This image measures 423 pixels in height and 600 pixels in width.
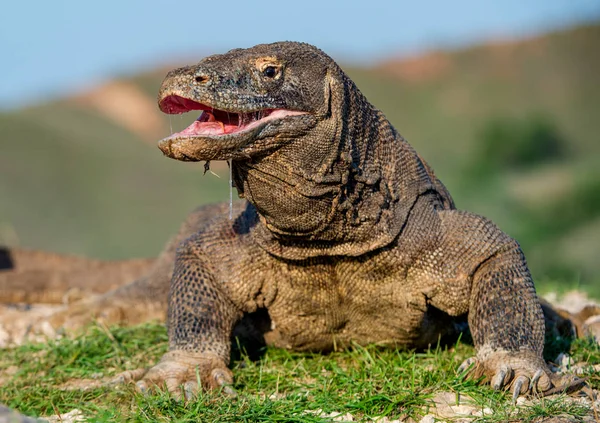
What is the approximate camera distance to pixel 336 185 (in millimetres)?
5414

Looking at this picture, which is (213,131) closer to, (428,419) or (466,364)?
(428,419)

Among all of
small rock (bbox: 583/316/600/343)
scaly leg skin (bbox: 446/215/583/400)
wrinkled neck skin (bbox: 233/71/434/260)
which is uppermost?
wrinkled neck skin (bbox: 233/71/434/260)

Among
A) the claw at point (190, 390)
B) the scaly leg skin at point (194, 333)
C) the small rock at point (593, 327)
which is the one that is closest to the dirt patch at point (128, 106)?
the small rock at point (593, 327)

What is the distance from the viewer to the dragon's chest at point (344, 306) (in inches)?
232

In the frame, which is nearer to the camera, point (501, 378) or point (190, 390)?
point (501, 378)

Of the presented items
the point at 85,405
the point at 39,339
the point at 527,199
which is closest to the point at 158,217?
the point at 527,199

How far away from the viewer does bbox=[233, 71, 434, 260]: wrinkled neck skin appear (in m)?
5.26

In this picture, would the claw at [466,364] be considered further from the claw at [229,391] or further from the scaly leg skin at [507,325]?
the claw at [229,391]

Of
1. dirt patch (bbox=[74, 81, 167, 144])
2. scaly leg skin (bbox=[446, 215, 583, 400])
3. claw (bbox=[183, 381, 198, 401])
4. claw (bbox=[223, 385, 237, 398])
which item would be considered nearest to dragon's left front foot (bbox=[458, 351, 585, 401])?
scaly leg skin (bbox=[446, 215, 583, 400])

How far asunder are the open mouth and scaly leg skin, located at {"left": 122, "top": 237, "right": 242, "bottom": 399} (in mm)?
1324

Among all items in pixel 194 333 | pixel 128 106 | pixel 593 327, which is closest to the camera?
pixel 194 333

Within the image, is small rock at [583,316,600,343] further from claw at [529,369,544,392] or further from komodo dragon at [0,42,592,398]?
claw at [529,369,544,392]

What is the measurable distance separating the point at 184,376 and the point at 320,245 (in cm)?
115

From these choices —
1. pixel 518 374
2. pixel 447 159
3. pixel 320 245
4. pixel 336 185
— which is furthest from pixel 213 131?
pixel 447 159
